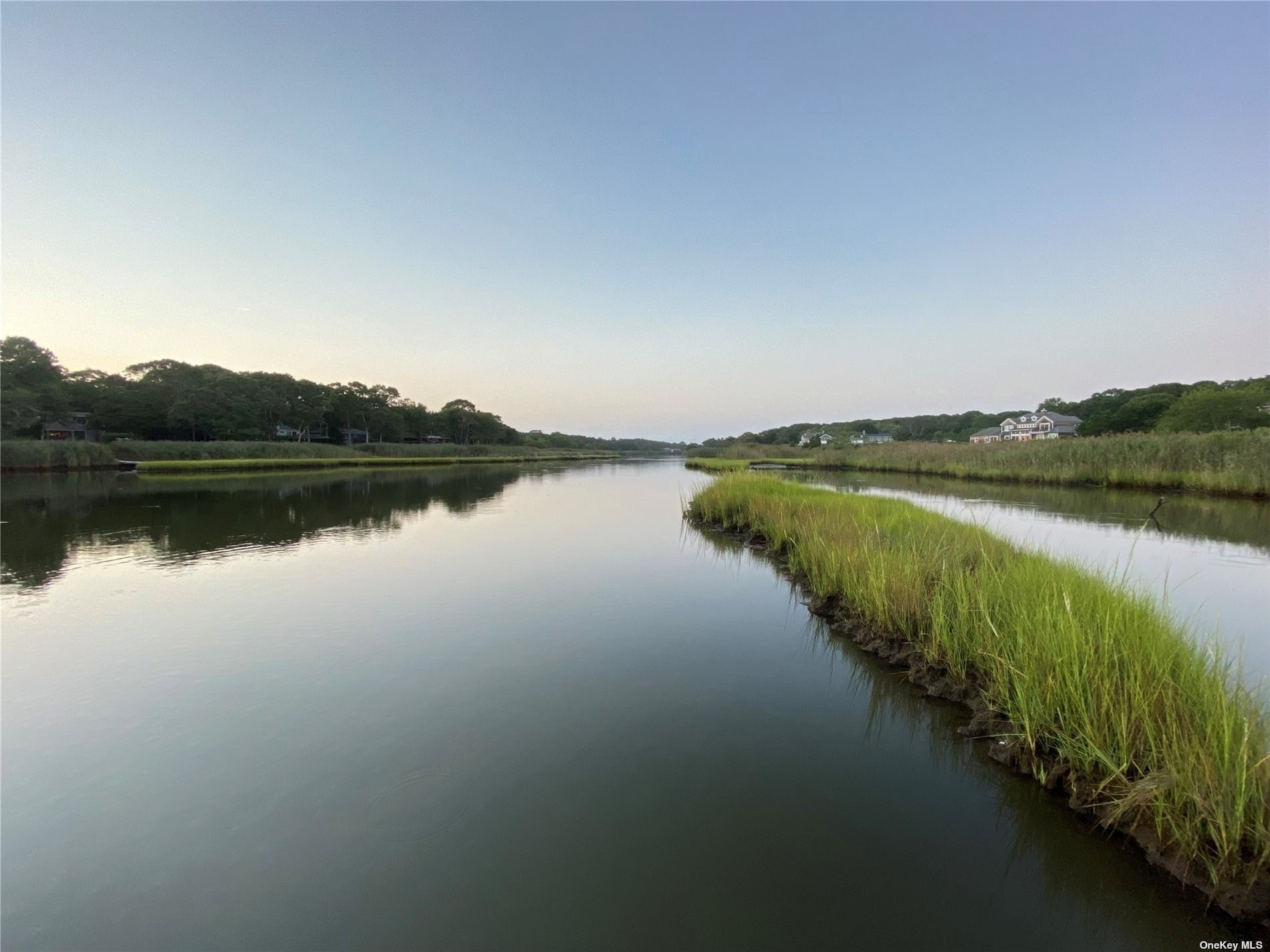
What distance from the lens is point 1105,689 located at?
9.18ft

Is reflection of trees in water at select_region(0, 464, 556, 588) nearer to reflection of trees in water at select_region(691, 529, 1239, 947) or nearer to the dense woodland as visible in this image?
reflection of trees in water at select_region(691, 529, 1239, 947)

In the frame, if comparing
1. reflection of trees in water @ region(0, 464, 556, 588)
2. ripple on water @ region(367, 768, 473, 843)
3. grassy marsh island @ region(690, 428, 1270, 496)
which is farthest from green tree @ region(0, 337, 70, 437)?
grassy marsh island @ region(690, 428, 1270, 496)

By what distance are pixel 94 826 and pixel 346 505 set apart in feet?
53.1

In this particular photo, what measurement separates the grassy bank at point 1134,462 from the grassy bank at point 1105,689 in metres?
18.2

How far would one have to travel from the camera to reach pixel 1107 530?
11.0 metres

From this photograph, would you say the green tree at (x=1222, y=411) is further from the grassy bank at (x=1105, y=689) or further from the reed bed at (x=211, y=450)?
the reed bed at (x=211, y=450)

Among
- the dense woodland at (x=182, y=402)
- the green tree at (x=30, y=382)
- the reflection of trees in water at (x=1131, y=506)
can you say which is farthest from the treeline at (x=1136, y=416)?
the green tree at (x=30, y=382)

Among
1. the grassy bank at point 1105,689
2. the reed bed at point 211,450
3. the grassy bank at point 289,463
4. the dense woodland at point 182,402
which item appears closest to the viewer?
the grassy bank at point 1105,689

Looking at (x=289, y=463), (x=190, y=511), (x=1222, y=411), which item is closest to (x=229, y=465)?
(x=289, y=463)

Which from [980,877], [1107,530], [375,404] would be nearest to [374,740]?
[980,877]

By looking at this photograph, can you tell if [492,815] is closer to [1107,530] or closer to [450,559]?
[450,559]

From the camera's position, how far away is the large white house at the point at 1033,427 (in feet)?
267

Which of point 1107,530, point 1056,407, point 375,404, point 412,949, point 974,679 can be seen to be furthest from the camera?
point 1056,407

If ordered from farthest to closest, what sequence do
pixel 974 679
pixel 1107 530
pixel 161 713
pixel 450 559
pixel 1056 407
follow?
pixel 1056 407 → pixel 1107 530 → pixel 450 559 → pixel 974 679 → pixel 161 713
